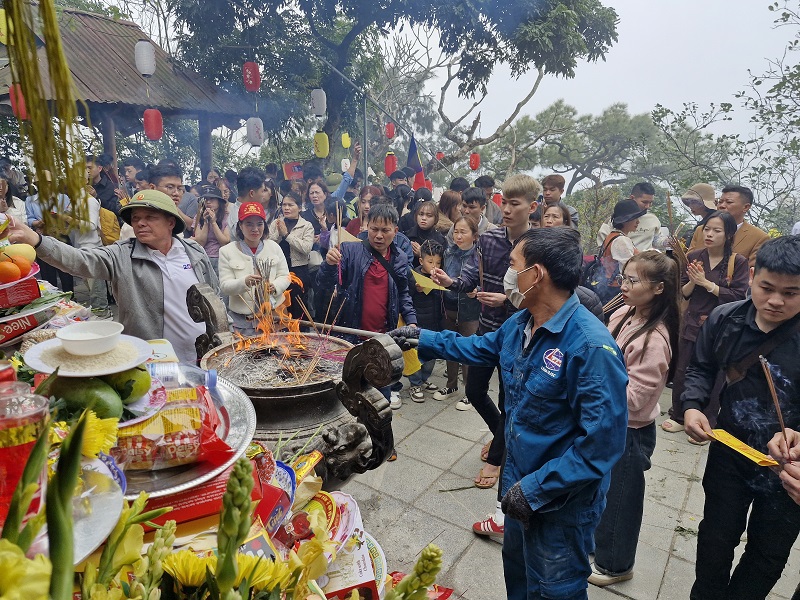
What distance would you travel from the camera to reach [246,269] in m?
3.95

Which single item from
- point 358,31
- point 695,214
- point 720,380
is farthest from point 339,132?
point 720,380

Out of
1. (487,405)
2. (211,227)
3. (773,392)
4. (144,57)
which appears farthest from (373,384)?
(144,57)

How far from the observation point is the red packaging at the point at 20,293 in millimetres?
1406

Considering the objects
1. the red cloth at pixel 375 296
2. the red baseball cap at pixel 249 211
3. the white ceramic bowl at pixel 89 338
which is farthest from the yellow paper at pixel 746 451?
the red baseball cap at pixel 249 211

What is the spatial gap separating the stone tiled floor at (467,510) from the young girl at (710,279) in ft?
2.82

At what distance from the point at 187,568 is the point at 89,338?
0.60 meters

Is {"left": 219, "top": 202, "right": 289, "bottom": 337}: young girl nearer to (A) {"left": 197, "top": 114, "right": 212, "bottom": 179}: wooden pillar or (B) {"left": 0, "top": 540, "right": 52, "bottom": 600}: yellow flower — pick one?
(B) {"left": 0, "top": 540, "right": 52, "bottom": 600}: yellow flower

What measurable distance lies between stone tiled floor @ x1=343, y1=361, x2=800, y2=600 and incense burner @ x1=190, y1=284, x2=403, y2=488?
105 centimetres

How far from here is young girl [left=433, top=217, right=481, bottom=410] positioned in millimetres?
4943

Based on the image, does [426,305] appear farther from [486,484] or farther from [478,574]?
[478,574]

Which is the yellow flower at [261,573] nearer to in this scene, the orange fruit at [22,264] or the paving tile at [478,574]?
the orange fruit at [22,264]

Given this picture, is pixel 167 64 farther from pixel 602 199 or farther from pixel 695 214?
pixel 695 214

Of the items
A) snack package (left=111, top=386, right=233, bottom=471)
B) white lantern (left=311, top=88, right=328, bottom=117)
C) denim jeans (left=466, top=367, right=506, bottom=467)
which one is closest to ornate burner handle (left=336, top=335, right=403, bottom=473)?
snack package (left=111, top=386, right=233, bottom=471)

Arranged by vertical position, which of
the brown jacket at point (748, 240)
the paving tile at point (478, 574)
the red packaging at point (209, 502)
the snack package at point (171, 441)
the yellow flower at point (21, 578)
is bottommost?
the paving tile at point (478, 574)
